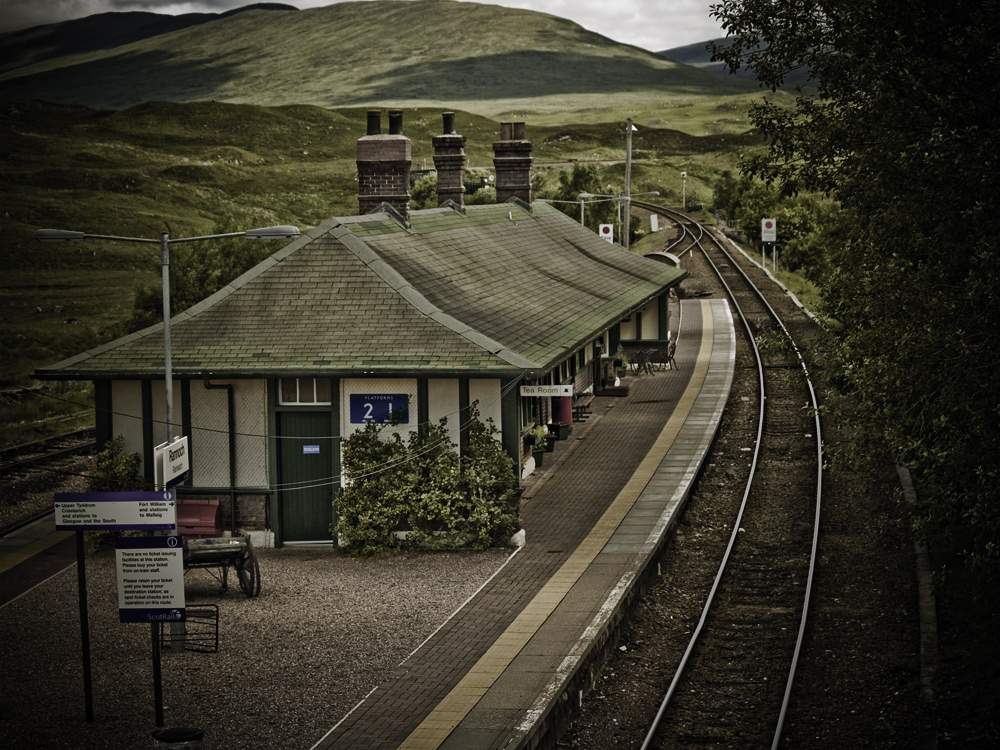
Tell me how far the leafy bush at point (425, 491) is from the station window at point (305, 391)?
97 cm

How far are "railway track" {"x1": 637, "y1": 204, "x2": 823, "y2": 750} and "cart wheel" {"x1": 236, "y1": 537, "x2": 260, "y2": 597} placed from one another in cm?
685

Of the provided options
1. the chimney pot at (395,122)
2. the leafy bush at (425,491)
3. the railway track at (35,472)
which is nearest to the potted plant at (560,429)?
the leafy bush at (425,491)

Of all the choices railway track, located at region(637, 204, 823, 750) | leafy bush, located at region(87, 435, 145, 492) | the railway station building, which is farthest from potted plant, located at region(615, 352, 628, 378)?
leafy bush, located at region(87, 435, 145, 492)

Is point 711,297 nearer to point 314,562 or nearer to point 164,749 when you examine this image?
point 314,562

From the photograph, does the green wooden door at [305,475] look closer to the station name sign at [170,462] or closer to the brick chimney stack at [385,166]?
the station name sign at [170,462]

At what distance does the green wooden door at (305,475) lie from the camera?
20.8m

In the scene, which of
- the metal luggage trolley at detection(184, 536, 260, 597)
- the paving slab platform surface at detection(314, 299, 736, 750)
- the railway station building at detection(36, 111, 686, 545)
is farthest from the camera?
the railway station building at detection(36, 111, 686, 545)

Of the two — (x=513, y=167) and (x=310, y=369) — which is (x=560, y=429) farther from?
(x=513, y=167)

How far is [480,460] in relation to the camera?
2019cm

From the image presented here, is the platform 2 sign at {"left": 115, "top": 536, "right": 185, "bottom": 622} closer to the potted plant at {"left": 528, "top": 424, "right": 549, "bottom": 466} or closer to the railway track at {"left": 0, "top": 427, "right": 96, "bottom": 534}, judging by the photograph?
the railway track at {"left": 0, "top": 427, "right": 96, "bottom": 534}

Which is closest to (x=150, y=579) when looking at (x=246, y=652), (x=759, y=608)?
(x=246, y=652)

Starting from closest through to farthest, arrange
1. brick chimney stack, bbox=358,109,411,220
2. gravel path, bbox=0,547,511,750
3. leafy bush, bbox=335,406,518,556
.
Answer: gravel path, bbox=0,547,511,750 → leafy bush, bbox=335,406,518,556 → brick chimney stack, bbox=358,109,411,220

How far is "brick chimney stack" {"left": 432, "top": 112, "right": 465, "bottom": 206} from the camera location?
3034 cm

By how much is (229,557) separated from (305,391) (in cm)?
381
